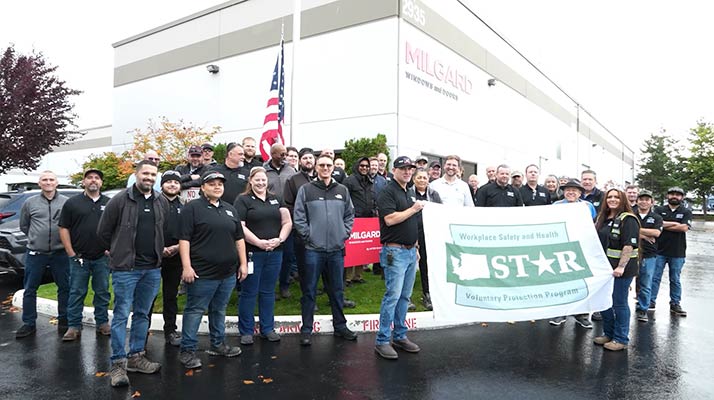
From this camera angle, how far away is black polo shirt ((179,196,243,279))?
4.64 metres

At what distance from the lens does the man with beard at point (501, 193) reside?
7285 mm

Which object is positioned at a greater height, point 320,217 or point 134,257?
point 320,217

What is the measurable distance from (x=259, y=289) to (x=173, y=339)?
118cm

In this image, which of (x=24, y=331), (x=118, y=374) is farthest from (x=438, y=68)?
(x=118, y=374)

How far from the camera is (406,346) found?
5277 mm

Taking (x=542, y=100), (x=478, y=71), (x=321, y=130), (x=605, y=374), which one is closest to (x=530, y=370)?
(x=605, y=374)

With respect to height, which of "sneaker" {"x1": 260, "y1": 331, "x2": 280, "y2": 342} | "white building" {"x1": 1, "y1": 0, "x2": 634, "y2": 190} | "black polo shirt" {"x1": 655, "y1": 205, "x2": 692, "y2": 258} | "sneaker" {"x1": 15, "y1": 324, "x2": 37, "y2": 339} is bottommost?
"sneaker" {"x1": 15, "y1": 324, "x2": 37, "y2": 339}

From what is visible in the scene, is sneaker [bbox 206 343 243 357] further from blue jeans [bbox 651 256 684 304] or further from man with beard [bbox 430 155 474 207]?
blue jeans [bbox 651 256 684 304]

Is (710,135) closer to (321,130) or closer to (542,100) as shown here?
(542,100)

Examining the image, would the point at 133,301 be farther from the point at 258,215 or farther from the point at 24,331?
the point at 24,331

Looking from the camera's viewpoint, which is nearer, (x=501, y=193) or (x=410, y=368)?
(x=410, y=368)

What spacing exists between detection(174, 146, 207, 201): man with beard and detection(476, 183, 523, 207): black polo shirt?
4456 millimetres

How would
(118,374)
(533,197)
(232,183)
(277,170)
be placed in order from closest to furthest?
(118,374) < (232,183) < (277,170) < (533,197)

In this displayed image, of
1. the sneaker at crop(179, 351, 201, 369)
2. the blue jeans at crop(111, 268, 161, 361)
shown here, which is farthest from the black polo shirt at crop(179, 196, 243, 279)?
the sneaker at crop(179, 351, 201, 369)
